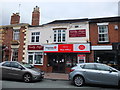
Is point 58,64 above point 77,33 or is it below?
below

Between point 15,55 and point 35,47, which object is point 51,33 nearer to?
point 35,47

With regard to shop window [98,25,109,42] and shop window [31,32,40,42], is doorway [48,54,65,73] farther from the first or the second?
shop window [98,25,109,42]

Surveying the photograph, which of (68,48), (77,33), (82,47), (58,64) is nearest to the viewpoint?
(82,47)

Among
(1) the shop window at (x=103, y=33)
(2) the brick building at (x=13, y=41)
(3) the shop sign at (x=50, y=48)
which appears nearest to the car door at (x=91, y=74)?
(1) the shop window at (x=103, y=33)

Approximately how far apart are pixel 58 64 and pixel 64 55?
1.28 m

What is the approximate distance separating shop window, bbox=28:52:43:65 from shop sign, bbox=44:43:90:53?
127 centimetres

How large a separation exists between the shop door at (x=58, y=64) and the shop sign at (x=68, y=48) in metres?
0.94

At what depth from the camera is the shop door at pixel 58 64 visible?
15.1m

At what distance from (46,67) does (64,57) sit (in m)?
2.46

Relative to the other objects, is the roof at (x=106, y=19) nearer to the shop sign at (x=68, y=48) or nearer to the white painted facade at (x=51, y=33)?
the white painted facade at (x=51, y=33)

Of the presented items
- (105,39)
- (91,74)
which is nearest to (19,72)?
(91,74)

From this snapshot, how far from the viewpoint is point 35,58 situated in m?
16.3

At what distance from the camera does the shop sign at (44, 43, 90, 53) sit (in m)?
14.1

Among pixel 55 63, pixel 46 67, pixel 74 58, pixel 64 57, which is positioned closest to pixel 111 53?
pixel 74 58
